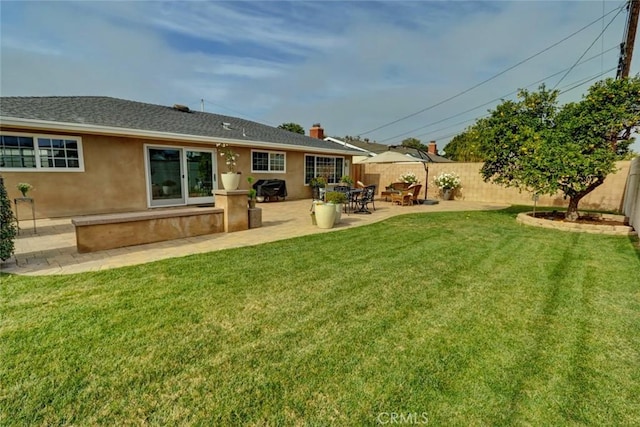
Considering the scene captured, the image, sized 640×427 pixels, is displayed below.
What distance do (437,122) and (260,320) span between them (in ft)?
117

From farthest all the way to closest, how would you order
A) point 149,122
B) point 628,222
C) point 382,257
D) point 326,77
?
point 326,77, point 149,122, point 628,222, point 382,257

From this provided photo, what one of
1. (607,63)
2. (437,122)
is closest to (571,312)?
(607,63)

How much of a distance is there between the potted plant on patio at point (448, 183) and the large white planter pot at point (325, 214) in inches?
394

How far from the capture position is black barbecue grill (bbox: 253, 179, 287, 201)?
12.5 m

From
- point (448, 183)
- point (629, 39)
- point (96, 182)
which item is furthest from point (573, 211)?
point (96, 182)

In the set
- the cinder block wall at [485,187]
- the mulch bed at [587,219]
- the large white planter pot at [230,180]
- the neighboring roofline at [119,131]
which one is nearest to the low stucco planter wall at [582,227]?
the mulch bed at [587,219]

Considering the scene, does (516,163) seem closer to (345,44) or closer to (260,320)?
(260,320)

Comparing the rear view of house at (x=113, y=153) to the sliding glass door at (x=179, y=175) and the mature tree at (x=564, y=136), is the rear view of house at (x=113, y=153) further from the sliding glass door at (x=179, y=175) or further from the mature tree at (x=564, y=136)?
the mature tree at (x=564, y=136)

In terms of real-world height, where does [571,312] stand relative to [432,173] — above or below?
below

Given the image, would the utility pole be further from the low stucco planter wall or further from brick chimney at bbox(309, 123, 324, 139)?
brick chimney at bbox(309, 123, 324, 139)

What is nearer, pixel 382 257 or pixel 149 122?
pixel 382 257

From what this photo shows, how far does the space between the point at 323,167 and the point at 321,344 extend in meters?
13.8

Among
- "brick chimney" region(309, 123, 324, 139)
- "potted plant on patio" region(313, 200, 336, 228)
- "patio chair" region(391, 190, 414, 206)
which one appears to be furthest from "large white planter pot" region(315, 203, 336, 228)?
"brick chimney" region(309, 123, 324, 139)

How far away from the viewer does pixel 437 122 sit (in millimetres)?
33531
